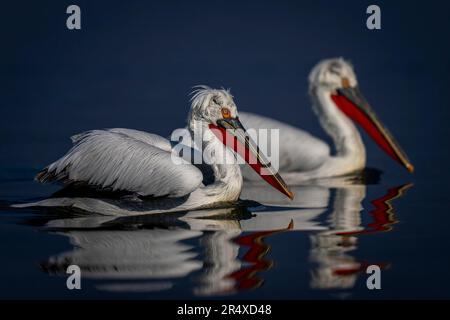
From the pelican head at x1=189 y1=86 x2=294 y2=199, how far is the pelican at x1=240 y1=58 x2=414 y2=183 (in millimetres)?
1653

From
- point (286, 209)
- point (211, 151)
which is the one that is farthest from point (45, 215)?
point (286, 209)

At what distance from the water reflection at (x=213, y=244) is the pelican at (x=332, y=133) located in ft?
5.30

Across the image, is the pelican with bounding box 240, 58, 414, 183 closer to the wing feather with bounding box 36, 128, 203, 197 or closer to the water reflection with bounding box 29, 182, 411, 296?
the water reflection with bounding box 29, 182, 411, 296

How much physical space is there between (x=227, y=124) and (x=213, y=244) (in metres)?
1.66

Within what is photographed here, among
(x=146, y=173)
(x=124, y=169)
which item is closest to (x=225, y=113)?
(x=146, y=173)

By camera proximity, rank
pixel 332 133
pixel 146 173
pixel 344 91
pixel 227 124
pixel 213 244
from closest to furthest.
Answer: pixel 213 244 → pixel 146 173 → pixel 227 124 → pixel 332 133 → pixel 344 91

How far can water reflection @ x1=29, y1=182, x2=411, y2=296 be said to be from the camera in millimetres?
5453

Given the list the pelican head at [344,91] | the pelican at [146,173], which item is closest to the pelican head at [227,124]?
the pelican at [146,173]

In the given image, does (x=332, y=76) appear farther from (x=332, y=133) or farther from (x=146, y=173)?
(x=146, y=173)

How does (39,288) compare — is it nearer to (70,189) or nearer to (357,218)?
(70,189)

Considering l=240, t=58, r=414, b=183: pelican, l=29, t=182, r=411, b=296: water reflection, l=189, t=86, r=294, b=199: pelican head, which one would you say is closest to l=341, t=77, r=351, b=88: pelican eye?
l=240, t=58, r=414, b=183: pelican

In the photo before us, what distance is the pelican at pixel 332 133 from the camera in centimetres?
988

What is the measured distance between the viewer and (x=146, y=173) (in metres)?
7.37

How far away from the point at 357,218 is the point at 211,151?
1308mm
